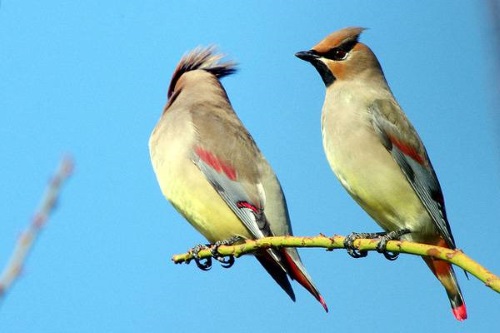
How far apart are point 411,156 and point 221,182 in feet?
3.17

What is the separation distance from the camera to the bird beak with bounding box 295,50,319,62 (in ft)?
14.9

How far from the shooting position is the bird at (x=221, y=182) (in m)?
4.25

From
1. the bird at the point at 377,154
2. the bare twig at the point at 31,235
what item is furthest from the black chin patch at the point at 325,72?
the bare twig at the point at 31,235

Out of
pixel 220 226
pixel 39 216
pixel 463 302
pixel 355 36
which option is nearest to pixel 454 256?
pixel 39 216

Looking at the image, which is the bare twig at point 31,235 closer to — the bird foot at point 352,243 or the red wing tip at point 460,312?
the bird foot at point 352,243

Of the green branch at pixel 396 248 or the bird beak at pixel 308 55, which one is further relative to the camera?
the bird beak at pixel 308 55

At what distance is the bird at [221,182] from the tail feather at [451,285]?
0.65 m

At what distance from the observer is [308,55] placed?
457cm

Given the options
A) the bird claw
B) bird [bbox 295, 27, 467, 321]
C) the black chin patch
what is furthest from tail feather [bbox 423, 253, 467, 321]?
the black chin patch

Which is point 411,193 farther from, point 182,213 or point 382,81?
point 182,213

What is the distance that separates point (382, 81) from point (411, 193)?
835 mm

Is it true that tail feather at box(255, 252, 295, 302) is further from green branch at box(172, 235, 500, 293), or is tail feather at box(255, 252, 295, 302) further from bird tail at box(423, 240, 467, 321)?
green branch at box(172, 235, 500, 293)

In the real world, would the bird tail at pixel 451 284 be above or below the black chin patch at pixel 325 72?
below

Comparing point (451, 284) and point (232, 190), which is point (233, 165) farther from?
point (451, 284)
